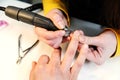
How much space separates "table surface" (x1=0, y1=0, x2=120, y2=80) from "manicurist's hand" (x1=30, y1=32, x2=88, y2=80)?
42 millimetres

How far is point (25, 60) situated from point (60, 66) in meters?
0.11

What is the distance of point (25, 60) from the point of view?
536mm

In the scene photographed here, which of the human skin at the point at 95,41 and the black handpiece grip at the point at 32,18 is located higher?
the black handpiece grip at the point at 32,18

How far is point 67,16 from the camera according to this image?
2.02 ft

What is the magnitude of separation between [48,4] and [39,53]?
161 mm

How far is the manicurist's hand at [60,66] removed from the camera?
44cm

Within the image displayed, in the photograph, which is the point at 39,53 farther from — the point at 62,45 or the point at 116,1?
the point at 116,1

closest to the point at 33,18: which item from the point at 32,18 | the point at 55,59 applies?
the point at 32,18

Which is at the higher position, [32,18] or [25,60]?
[32,18]

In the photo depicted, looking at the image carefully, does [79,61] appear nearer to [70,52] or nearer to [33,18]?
[70,52]

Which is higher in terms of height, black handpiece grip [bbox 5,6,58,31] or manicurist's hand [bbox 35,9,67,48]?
black handpiece grip [bbox 5,6,58,31]

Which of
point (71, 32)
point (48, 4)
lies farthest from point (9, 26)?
point (71, 32)

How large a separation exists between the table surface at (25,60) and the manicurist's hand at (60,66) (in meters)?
0.04

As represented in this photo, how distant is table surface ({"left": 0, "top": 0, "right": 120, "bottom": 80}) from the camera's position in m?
0.50
